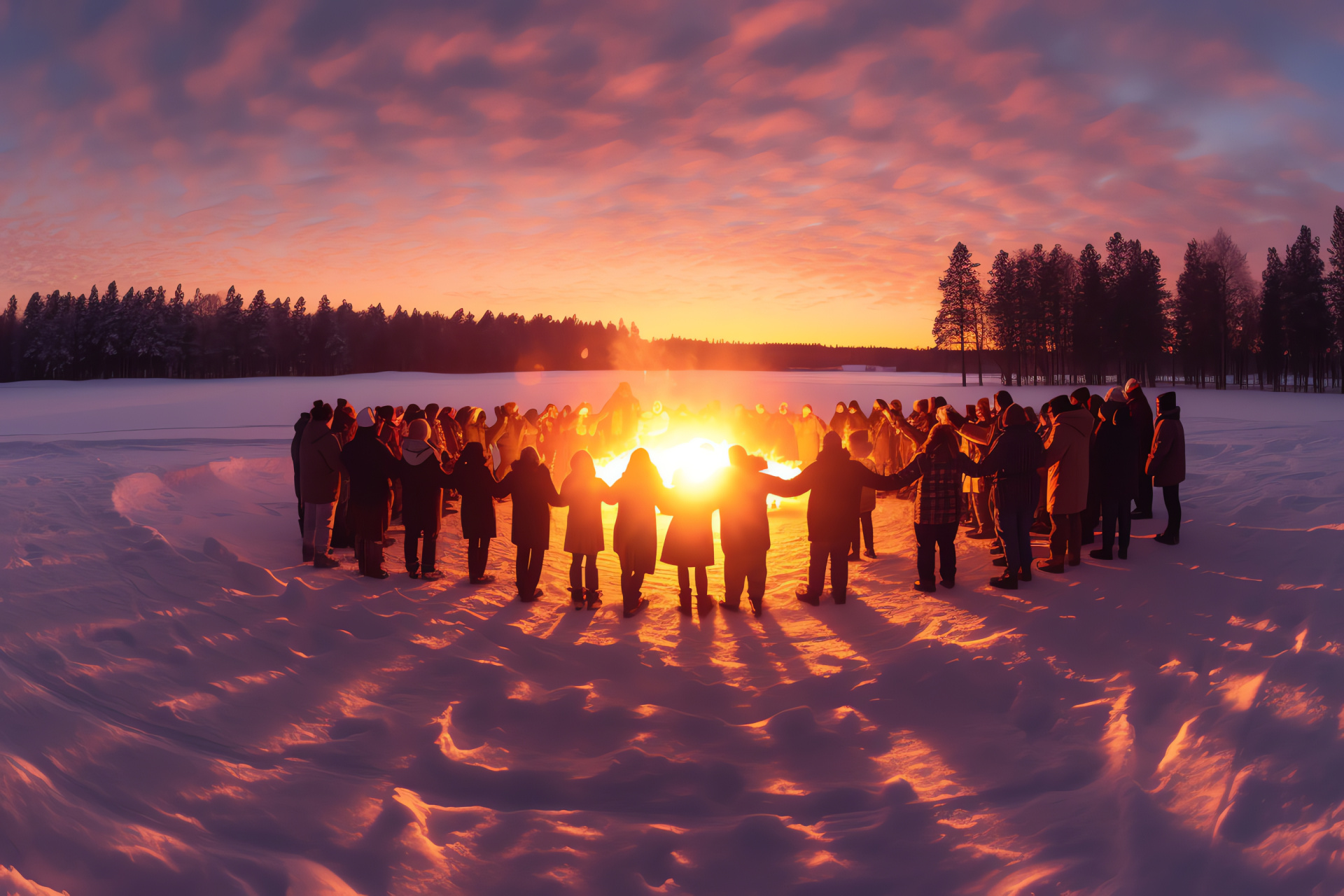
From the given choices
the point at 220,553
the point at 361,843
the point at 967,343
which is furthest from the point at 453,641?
the point at 967,343

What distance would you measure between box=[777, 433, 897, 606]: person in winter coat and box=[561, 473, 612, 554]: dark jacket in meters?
2.12

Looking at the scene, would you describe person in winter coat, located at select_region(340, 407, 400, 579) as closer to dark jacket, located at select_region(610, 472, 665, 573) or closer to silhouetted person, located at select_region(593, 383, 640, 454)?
dark jacket, located at select_region(610, 472, 665, 573)

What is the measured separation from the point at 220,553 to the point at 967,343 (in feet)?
192

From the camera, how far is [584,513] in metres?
7.18

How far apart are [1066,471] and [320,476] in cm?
873

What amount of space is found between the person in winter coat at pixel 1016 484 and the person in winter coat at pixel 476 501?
5.60 metres

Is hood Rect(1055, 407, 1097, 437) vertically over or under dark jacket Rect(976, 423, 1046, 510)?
over

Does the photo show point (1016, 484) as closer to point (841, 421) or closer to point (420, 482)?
point (841, 421)

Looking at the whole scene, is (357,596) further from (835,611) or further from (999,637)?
(999,637)

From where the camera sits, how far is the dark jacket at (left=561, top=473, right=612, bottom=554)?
7145 millimetres

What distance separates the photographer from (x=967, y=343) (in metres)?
55.8

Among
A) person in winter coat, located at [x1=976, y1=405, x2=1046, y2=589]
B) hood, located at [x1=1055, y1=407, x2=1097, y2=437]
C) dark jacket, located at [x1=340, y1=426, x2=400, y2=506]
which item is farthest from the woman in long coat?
hood, located at [x1=1055, y1=407, x2=1097, y2=437]

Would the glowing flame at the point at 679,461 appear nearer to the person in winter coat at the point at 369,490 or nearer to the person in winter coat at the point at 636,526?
the person in winter coat at the point at 636,526

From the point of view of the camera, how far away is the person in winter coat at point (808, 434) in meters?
15.2
